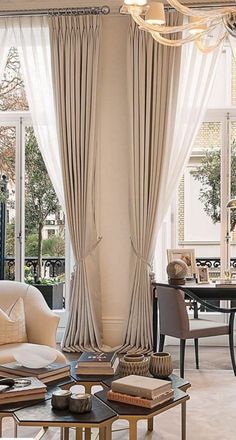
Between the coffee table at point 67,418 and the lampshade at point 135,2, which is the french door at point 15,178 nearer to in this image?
the lampshade at point 135,2

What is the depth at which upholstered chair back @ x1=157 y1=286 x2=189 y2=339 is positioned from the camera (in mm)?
5043

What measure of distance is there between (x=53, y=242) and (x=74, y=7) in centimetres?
241

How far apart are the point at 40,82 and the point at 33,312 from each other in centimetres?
274

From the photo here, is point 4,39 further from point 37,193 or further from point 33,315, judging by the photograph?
point 33,315

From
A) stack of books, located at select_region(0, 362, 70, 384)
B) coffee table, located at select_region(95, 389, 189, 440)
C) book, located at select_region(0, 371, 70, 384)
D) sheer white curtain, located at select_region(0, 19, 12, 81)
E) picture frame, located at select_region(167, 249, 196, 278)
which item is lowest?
coffee table, located at select_region(95, 389, 189, 440)

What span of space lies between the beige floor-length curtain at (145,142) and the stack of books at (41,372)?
2706 millimetres

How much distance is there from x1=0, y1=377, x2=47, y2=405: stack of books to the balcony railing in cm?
363

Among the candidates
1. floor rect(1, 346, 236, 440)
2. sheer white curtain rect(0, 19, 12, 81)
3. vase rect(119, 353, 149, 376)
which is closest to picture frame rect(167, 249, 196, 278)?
floor rect(1, 346, 236, 440)

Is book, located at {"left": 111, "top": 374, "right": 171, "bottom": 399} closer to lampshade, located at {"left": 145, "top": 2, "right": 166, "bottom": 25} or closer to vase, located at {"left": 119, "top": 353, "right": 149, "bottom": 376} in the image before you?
vase, located at {"left": 119, "top": 353, "right": 149, "bottom": 376}

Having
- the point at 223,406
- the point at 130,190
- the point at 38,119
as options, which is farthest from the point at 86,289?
the point at 223,406

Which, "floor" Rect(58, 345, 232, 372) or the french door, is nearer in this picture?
"floor" Rect(58, 345, 232, 372)

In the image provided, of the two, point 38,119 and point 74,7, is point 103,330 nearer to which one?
point 38,119

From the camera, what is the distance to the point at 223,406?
14.0 feet

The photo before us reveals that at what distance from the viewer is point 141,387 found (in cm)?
292
